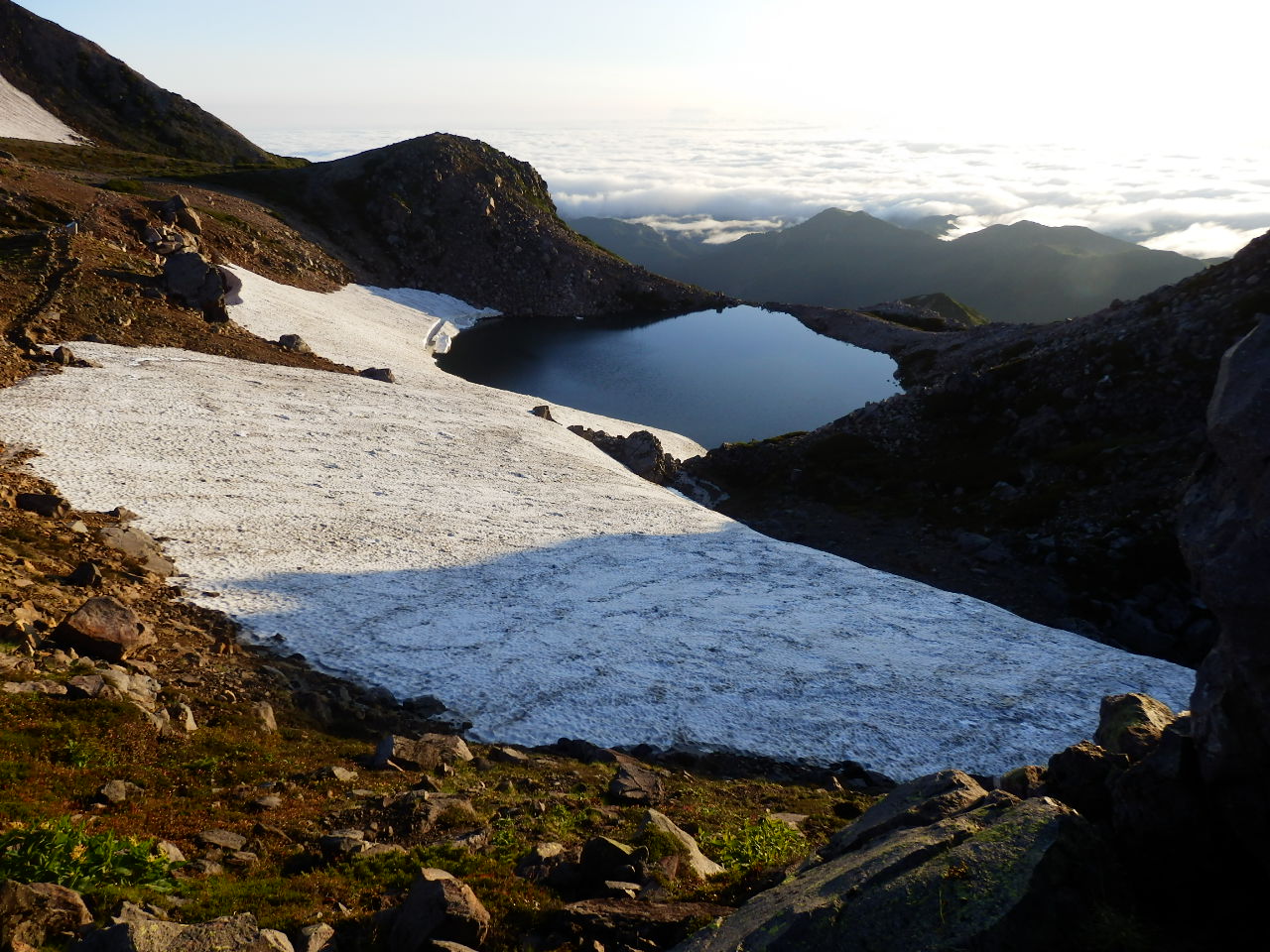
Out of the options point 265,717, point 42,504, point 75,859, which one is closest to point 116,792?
point 75,859

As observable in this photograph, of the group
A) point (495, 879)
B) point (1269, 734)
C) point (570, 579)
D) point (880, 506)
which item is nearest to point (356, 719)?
point (495, 879)

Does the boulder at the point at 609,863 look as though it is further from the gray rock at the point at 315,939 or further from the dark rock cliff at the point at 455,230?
the dark rock cliff at the point at 455,230

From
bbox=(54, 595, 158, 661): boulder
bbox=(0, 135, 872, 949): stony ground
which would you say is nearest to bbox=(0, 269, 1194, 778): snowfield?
bbox=(0, 135, 872, 949): stony ground

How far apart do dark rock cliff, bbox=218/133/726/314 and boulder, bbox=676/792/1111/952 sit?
383 feet

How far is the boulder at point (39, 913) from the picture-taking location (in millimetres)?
8773

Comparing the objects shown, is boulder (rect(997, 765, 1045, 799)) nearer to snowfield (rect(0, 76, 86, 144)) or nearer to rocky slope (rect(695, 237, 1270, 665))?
rocky slope (rect(695, 237, 1270, 665))

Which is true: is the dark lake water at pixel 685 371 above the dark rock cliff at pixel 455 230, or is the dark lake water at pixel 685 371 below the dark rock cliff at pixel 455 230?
below

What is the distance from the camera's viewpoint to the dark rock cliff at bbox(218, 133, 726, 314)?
12481cm

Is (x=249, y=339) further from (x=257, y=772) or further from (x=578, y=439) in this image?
(x=257, y=772)

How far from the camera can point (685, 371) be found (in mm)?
107562

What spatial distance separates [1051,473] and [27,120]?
517ft

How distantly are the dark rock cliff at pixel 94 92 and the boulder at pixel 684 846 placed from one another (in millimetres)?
169317

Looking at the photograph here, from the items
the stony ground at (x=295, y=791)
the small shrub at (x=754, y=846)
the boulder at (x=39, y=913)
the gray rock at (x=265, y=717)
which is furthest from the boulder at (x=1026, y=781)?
the gray rock at (x=265, y=717)

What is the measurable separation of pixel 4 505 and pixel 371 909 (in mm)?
22170
